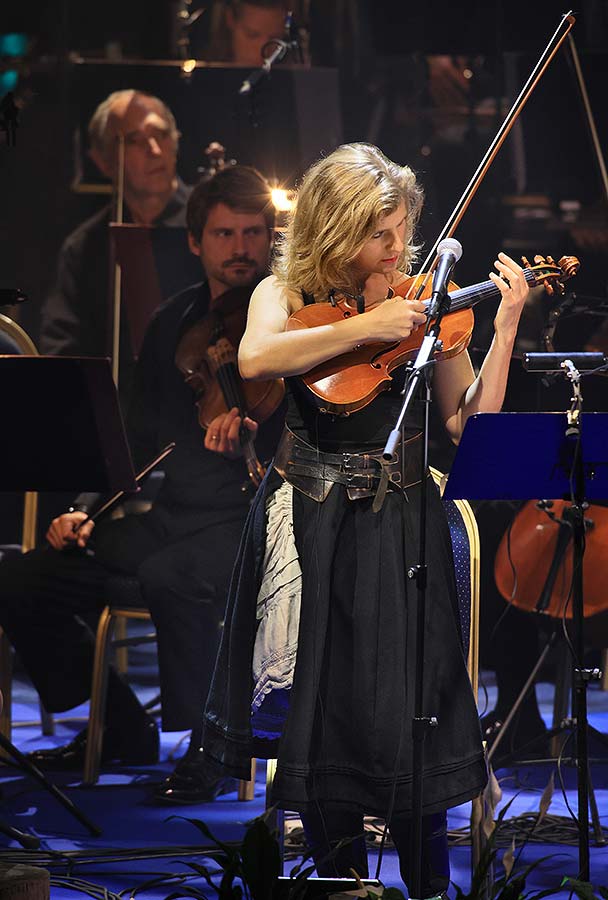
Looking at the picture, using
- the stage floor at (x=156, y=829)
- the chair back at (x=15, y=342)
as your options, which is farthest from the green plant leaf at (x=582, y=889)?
the chair back at (x=15, y=342)

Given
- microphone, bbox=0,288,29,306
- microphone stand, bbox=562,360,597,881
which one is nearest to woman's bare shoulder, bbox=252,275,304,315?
microphone stand, bbox=562,360,597,881

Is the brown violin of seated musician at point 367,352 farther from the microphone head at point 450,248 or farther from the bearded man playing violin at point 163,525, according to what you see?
the bearded man playing violin at point 163,525

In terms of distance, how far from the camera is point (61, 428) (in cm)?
288

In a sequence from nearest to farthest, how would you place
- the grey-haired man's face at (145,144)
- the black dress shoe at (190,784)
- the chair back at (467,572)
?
1. the chair back at (467,572)
2. the black dress shoe at (190,784)
3. the grey-haired man's face at (145,144)

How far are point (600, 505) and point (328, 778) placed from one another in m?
1.60

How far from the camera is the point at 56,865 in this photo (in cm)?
296

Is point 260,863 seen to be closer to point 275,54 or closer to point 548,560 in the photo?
point 548,560

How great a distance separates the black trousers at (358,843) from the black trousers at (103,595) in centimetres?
127

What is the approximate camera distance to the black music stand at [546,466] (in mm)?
2236

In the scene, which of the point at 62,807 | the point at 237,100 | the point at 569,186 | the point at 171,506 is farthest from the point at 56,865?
the point at 569,186

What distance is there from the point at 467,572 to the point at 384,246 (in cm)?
82

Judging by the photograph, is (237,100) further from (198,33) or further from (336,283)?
(336,283)

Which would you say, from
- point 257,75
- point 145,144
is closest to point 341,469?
point 257,75

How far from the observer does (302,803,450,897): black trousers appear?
2303mm
